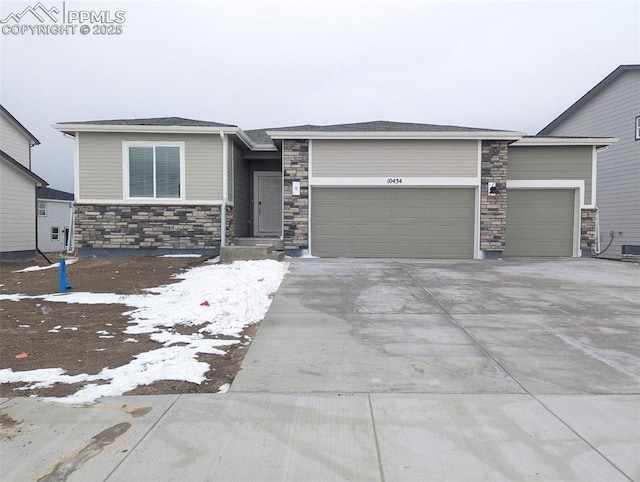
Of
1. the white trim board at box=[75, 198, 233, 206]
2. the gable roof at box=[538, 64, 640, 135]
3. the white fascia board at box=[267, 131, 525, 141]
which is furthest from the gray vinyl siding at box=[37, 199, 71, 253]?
the gable roof at box=[538, 64, 640, 135]

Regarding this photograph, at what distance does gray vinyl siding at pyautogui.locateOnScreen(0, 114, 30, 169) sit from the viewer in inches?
751

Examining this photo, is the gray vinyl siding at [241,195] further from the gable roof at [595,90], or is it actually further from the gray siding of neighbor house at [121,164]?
the gable roof at [595,90]

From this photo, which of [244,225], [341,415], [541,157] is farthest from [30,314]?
[541,157]

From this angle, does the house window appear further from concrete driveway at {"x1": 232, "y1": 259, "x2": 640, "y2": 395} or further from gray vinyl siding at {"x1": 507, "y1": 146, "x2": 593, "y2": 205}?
gray vinyl siding at {"x1": 507, "y1": 146, "x2": 593, "y2": 205}

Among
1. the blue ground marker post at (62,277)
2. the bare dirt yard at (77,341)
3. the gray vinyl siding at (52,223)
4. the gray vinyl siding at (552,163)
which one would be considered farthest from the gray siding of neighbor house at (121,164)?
the gray vinyl siding at (52,223)

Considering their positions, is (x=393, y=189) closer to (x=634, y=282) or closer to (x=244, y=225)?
(x=244, y=225)

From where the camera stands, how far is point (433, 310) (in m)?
6.79

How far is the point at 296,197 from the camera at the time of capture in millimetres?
13477

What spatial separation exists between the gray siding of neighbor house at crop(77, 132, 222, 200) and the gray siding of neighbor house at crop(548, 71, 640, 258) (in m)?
14.9

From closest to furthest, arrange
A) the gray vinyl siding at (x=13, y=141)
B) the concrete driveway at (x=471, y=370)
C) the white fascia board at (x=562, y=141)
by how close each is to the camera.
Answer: the concrete driveway at (x=471, y=370) → the white fascia board at (x=562, y=141) → the gray vinyl siding at (x=13, y=141)

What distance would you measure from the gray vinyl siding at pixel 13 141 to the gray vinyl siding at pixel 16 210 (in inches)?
156

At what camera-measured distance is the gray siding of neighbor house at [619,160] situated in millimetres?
16922

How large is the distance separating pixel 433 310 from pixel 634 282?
5.52m

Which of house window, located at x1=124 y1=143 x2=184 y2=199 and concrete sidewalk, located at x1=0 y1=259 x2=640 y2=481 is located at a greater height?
house window, located at x1=124 y1=143 x2=184 y2=199
